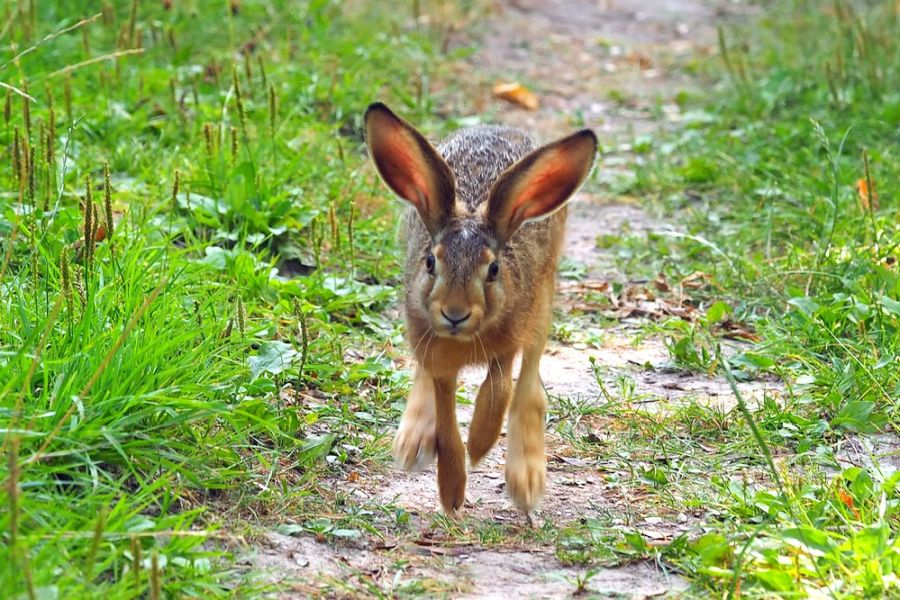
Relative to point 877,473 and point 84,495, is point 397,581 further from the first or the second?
point 877,473

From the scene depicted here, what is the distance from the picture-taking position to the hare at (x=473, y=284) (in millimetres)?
4176

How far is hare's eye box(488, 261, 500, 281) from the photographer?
4186mm

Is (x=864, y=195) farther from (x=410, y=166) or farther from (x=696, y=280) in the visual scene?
(x=410, y=166)

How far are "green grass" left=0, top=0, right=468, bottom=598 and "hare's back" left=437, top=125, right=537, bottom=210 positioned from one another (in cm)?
65

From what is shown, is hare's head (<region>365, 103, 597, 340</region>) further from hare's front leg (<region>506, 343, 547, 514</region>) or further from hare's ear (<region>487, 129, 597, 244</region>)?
hare's front leg (<region>506, 343, 547, 514</region>)

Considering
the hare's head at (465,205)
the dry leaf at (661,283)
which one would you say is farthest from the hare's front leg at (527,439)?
the dry leaf at (661,283)

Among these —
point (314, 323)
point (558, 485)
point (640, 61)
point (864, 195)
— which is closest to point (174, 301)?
point (314, 323)

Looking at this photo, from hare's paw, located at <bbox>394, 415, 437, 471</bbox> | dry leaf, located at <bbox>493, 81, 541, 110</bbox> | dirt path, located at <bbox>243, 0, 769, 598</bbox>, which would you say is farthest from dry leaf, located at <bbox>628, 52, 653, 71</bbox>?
hare's paw, located at <bbox>394, 415, 437, 471</bbox>

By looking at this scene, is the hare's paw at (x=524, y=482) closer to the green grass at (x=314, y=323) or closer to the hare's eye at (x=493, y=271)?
the green grass at (x=314, y=323)

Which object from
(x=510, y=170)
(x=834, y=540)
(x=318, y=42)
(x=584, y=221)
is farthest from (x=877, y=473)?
(x=318, y=42)

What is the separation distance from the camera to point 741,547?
376 centimetres

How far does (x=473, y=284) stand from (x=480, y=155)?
99cm

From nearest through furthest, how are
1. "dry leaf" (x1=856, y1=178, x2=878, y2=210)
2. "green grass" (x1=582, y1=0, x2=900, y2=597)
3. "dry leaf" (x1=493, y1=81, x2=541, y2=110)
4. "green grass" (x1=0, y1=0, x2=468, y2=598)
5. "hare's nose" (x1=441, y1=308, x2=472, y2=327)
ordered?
"green grass" (x1=0, y1=0, x2=468, y2=598)
"green grass" (x1=582, y1=0, x2=900, y2=597)
"hare's nose" (x1=441, y1=308, x2=472, y2=327)
"dry leaf" (x1=856, y1=178, x2=878, y2=210)
"dry leaf" (x1=493, y1=81, x2=541, y2=110)

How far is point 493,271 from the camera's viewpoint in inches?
166
